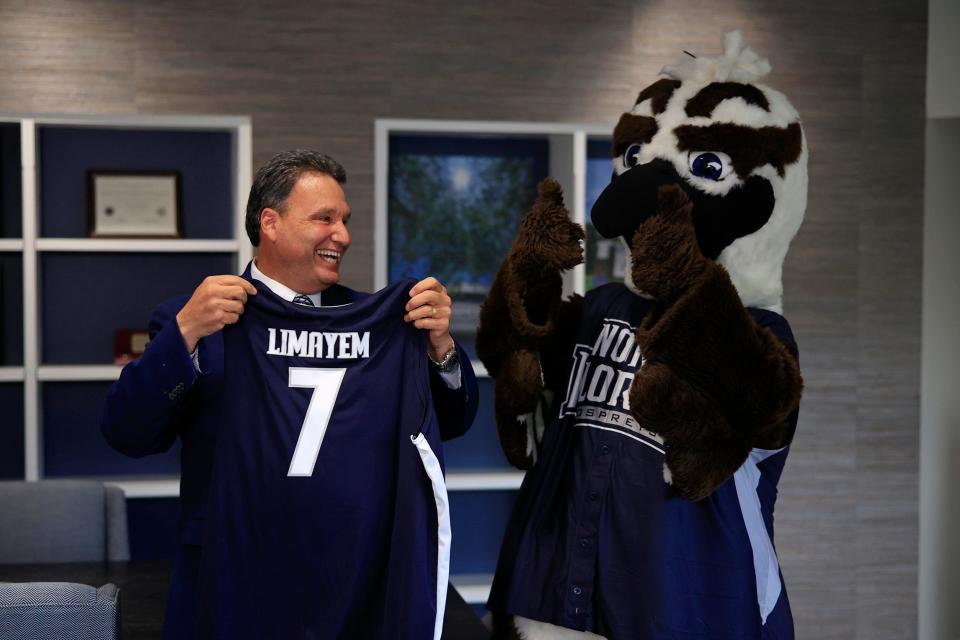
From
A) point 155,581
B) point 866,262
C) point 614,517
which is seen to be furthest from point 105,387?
point 866,262

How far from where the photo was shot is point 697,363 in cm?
171

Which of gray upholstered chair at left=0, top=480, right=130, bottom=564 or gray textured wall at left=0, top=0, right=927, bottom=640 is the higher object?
gray textured wall at left=0, top=0, right=927, bottom=640

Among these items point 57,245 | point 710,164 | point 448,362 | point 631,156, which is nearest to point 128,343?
Result: point 57,245

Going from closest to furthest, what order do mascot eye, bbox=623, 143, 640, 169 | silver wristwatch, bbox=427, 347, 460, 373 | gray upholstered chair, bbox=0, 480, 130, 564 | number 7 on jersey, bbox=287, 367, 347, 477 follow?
1. number 7 on jersey, bbox=287, 367, 347, 477
2. silver wristwatch, bbox=427, 347, 460, 373
3. mascot eye, bbox=623, 143, 640, 169
4. gray upholstered chair, bbox=0, 480, 130, 564

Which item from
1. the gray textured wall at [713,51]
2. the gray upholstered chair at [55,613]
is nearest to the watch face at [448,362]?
the gray upholstered chair at [55,613]

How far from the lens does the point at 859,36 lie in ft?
12.0

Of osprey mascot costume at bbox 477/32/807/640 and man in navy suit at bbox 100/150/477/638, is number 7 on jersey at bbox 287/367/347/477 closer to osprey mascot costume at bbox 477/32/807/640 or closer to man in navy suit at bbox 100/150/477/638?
man in navy suit at bbox 100/150/477/638

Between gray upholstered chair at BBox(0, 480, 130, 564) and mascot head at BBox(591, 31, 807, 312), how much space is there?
1686 millimetres

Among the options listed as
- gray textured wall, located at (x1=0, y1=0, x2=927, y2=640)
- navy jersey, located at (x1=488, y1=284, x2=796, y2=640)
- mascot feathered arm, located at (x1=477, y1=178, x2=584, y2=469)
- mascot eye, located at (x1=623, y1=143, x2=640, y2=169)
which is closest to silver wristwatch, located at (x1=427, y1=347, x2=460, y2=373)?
mascot feathered arm, located at (x1=477, y1=178, x2=584, y2=469)

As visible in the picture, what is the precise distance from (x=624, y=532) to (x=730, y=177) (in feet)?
2.17

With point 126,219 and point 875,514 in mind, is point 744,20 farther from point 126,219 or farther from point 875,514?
point 126,219

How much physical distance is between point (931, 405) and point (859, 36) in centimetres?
132

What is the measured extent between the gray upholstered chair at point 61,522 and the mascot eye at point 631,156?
5.60ft

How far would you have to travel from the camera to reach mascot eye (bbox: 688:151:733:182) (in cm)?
193
